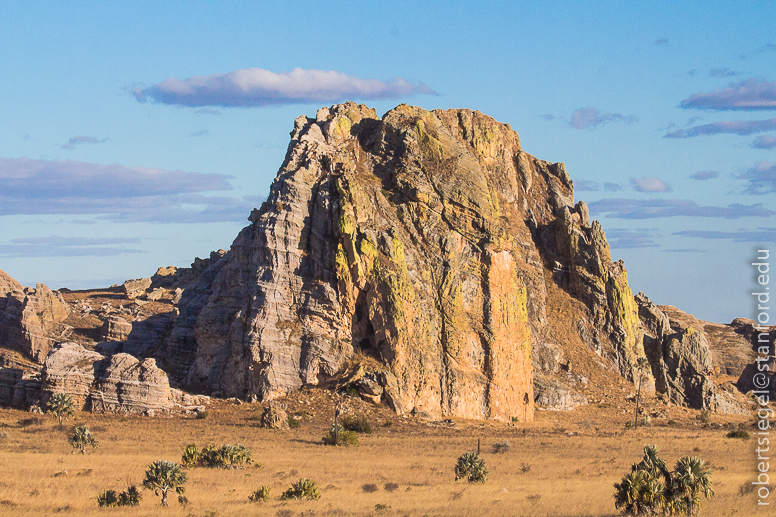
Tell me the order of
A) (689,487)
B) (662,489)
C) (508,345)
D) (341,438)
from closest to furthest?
A: (689,487) → (662,489) → (341,438) → (508,345)

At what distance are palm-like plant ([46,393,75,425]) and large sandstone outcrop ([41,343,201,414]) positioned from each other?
270 cm

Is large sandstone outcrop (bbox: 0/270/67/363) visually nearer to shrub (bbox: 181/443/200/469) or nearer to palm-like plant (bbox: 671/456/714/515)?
shrub (bbox: 181/443/200/469)

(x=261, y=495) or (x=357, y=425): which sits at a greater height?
(x=357, y=425)

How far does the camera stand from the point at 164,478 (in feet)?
146

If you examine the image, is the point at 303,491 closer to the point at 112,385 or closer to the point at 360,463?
the point at 360,463

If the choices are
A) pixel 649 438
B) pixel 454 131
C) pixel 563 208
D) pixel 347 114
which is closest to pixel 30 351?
pixel 347 114

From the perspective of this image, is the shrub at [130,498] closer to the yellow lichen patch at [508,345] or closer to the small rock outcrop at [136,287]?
the yellow lichen patch at [508,345]

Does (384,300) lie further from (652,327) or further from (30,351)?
(30,351)

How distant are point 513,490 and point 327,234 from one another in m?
34.5

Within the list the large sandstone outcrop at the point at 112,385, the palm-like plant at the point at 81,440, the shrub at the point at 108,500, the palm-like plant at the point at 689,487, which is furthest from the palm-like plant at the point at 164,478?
the large sandstone outcrop at the point at 112,385

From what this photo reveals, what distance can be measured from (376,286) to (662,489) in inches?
1444

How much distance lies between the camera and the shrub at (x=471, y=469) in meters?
51.0

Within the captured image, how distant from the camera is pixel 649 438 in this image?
2901 inches

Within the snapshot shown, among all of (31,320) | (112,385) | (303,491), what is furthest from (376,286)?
(31,320)
